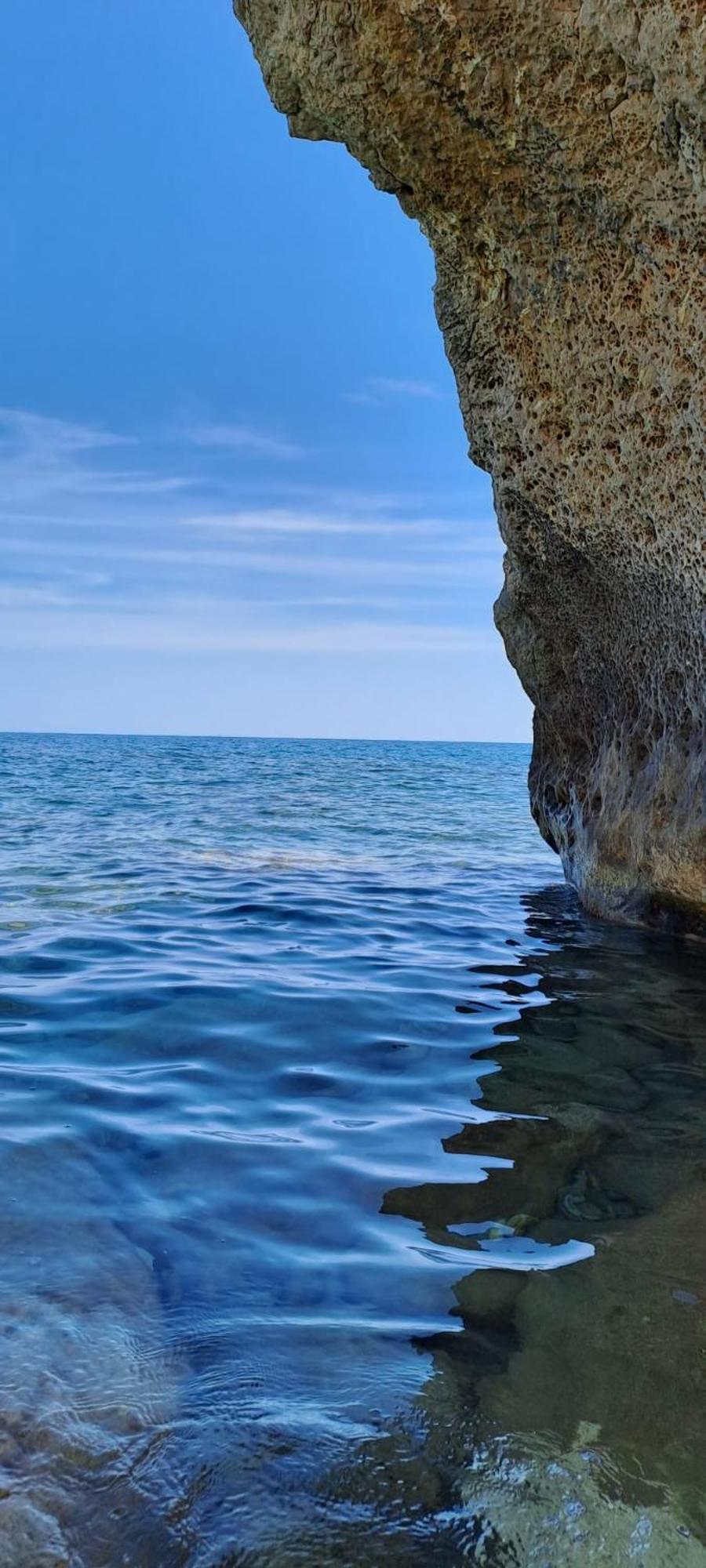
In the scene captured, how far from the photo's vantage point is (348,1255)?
2.66 metres

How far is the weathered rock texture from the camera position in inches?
181

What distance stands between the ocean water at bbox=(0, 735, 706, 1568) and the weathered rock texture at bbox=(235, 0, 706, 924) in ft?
5.18

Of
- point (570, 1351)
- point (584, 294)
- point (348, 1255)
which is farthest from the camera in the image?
point (584, 294)

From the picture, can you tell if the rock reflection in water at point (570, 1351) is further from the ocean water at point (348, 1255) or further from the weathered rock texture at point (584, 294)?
the weathered rock texture at point (584, 294)

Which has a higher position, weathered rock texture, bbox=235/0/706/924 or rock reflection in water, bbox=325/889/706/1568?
weathered rock texture, bbox=235/0/706/924

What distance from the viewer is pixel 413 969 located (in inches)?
229

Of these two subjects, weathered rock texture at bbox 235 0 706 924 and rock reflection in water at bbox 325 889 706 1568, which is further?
weathered rock texture at bbox 235 0 706 924

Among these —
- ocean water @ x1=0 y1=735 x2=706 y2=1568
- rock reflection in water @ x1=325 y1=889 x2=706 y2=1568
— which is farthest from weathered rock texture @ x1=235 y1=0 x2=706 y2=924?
rock reflection in water @ x1=325 y1=889 x2=706 y2=1568

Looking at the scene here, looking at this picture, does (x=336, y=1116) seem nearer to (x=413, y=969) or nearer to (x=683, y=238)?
(x=413, y=969)

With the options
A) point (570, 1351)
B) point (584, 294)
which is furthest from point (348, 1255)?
point (584, 294)

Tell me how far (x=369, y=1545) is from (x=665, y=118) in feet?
16.9

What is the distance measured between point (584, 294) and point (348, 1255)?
4.76 meters

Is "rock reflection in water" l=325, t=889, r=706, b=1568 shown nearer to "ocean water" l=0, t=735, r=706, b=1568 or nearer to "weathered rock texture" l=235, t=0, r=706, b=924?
"ocean water" l=0, t=735, r=706, b=1568

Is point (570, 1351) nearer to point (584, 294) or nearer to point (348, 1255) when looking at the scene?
point (348, 1255)
